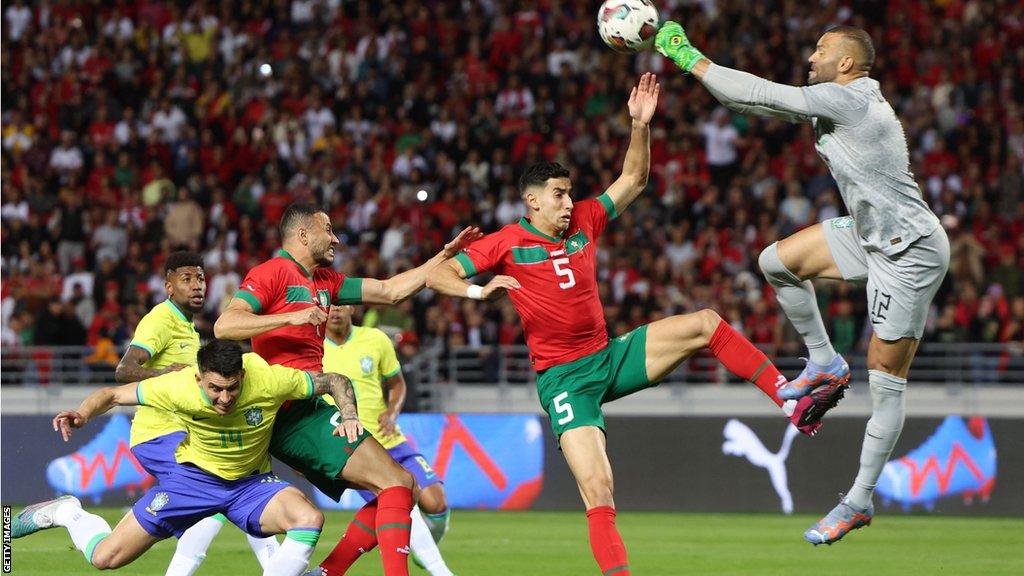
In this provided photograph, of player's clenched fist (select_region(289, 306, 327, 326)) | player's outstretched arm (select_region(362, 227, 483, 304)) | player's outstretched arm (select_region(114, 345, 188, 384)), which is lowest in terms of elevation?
player's outstretched arm (select_region(114, 345, 188, 384))

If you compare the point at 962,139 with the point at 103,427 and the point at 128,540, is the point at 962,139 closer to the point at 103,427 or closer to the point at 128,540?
the point at 103,427

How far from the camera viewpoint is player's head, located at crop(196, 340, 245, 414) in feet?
26.4

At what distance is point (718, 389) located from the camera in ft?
54.4

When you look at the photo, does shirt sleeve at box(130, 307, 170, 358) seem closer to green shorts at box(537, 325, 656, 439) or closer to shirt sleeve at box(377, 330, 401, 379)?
shirt sleeve at box(377, 330, 401, 379)

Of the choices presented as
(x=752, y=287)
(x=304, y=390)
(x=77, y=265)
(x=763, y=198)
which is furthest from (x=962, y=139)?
(x=304, y=390)

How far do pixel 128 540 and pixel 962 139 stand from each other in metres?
13.3

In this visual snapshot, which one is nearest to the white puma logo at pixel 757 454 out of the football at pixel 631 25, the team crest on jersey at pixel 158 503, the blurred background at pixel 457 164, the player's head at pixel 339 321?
the blurred background at pixel 457 164

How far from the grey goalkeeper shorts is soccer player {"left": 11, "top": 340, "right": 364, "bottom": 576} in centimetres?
286

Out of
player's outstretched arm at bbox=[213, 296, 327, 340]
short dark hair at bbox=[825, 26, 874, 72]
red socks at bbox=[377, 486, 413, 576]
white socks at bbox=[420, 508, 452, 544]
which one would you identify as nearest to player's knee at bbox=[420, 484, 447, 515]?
white socks at bbox=[420, 508, 452, 544]

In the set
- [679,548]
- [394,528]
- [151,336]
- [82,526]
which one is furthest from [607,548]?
[679,548]

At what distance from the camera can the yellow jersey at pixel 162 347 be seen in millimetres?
9594

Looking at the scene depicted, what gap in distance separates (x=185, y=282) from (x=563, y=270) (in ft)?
8.52

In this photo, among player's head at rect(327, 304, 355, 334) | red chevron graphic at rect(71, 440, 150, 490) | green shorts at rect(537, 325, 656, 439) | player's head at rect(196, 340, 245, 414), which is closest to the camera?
player's head at rect(196, 340, 245, 414)

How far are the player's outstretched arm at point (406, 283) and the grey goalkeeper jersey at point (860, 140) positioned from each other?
1.89m
